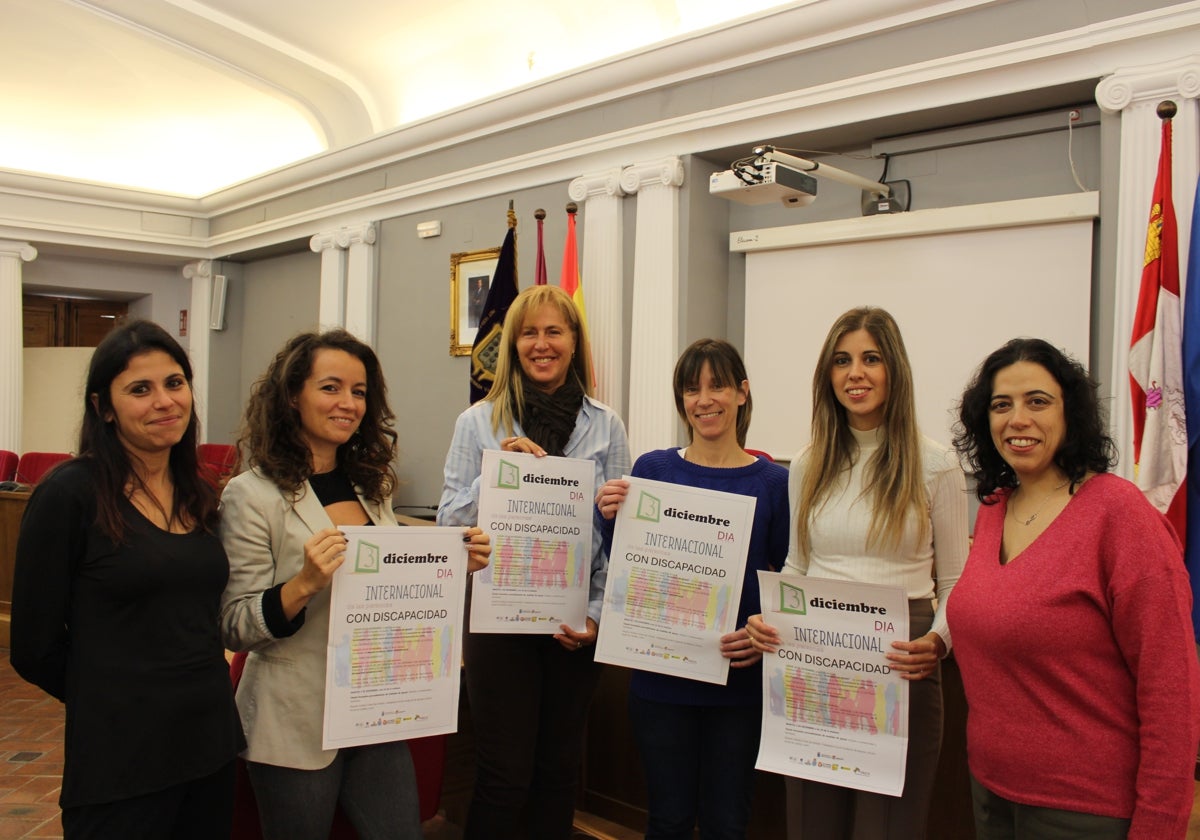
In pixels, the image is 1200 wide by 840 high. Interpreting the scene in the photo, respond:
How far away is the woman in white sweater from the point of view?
1697 mm

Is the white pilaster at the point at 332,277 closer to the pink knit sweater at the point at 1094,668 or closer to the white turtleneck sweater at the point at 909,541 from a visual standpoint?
the white turtleneck sweater at the point at 909,541

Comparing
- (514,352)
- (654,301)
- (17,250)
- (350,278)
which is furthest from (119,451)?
(17,250)

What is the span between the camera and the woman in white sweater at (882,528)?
1697 millimetres

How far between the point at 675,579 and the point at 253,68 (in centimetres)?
644

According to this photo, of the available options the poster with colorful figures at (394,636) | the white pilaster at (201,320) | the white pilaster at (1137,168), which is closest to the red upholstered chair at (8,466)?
the white pilaster at (201,320)

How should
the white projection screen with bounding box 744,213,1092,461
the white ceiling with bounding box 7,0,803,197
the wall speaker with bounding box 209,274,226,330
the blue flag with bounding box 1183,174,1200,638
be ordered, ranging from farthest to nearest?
1. the wall speaker with bounding box 209,274,226,330
2. the white ceiling with bounding box 7,0,803,197
3. the white projection screen with bounding box 744,213,1092,461
4. the blue flag with bounding box 1183,174,1200,638

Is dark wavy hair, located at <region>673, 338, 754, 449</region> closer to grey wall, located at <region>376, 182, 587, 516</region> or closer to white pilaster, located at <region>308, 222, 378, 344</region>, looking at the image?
grey wall, located at <region>376, 182, 587, 516</region>

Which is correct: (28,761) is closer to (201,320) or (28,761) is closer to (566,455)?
(566,455)

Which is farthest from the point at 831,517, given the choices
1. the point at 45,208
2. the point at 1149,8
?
the point at 45,208

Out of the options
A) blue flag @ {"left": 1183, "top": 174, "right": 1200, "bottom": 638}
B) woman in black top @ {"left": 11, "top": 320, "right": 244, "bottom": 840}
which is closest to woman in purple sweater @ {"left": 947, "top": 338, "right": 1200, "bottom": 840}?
woman in black top @ {"left": 11, "top": 320, "right": 244, "bottom": 840}

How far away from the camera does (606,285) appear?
5.19 metres

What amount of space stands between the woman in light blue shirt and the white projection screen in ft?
7.45

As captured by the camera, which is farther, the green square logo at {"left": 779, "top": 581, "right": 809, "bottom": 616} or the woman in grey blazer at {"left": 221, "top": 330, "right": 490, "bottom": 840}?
the green square logo at {"left": 779, "top": 581, "right": 809, "bottom": 616}

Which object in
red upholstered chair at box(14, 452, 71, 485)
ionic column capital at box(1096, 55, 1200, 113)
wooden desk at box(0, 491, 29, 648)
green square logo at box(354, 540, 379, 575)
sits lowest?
wooden desk at box(0, 491, 29, 648)
